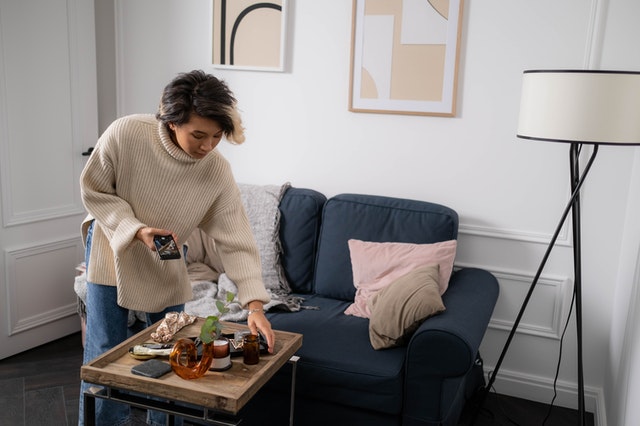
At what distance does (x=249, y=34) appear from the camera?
3.28 meters

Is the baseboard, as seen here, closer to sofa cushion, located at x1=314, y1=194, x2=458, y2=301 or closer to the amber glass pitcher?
sofa cushion, located at x1=314, y1=194, x2=458, y2=301

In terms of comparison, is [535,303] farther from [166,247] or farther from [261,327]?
[166,247]

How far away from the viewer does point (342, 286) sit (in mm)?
2893

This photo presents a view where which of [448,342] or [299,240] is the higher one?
[299,240]

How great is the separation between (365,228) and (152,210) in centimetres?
120

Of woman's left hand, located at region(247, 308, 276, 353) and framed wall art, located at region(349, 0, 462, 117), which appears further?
framed wall art, located at region(349, 0, 462, 117)

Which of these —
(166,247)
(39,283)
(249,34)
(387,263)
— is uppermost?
(249,34)

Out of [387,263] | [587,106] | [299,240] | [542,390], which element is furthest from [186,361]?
[542,390]

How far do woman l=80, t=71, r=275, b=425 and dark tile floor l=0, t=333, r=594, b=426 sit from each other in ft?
2.47

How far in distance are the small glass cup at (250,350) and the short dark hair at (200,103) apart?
1.97ft

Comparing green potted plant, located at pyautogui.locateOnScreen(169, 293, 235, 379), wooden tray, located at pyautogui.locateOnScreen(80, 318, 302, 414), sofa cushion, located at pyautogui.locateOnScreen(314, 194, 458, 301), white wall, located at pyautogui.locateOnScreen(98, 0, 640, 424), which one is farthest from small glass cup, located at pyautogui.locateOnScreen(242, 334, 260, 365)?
white wall, located at pyautogui.locateOnScreen(98, 0, 640, 424)

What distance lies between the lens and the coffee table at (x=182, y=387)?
1.64 metres

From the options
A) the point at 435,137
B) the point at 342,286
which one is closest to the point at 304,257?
the point at 342,286

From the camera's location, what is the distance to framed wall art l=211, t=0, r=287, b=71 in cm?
320
